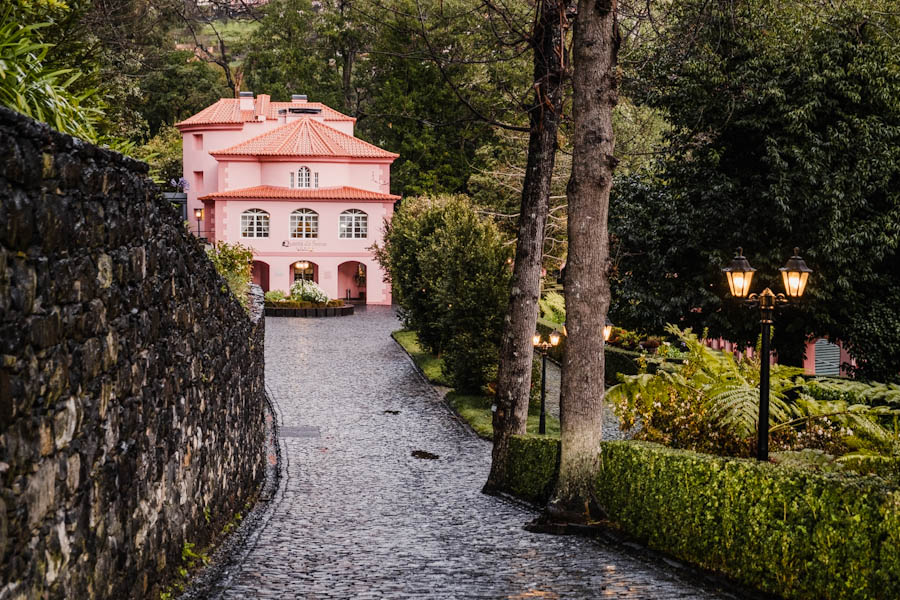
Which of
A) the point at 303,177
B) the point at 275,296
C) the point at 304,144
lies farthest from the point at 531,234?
the point at 304,144

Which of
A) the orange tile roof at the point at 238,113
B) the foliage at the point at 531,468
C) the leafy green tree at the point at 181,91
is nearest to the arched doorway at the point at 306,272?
the orange tile roof at the point at 238,113

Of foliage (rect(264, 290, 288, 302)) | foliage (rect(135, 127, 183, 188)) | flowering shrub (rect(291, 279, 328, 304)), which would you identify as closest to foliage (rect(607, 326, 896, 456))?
flowering shrub (rect(291, 279, 328, 304))

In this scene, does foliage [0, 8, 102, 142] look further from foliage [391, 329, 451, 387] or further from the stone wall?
foliage [391, 329, 451, 387]

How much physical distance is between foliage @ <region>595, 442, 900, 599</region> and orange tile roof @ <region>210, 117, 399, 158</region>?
40377 mm

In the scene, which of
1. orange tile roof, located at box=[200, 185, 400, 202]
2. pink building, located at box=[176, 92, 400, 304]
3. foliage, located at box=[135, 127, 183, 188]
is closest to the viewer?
orange tile roof, located at box=[200, 185, 400, 202]

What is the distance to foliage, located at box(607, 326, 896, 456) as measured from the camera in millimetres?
11234

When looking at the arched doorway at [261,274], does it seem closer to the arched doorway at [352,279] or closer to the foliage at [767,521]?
the arched doorway at [352,279]

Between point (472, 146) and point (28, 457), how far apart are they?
52.5 meters

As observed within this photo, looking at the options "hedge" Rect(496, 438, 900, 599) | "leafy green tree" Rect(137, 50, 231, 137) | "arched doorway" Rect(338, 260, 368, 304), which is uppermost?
"leafy green tree" Rect(137, 50, 231, 137)

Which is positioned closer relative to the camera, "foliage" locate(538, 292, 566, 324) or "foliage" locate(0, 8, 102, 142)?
"foliage" locate(0, 8, 102, 142)

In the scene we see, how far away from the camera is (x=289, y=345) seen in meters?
31.6

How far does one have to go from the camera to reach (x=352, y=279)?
51781 mm

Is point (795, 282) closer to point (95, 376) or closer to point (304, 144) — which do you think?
point (95, 376)

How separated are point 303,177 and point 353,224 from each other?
3499 millimetres
